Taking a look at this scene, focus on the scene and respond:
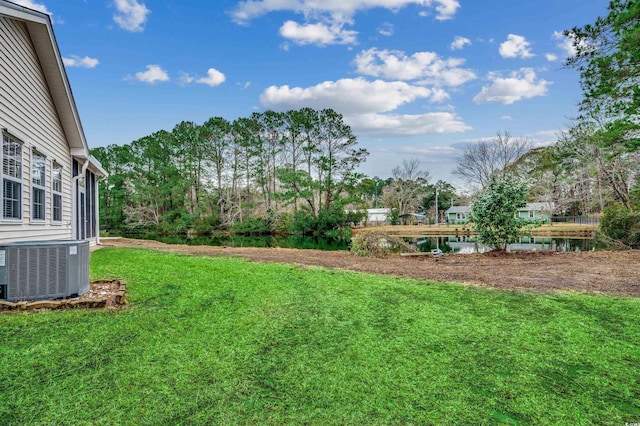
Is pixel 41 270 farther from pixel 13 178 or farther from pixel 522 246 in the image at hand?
pixel 522 246

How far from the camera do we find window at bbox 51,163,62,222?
7931 millimetres

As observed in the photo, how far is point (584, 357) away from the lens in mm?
2867

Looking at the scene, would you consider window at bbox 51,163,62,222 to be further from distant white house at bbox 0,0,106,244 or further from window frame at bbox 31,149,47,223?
window frame at bbox 31,149,47,223

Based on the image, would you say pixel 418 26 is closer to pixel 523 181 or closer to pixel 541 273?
pixel 523 181

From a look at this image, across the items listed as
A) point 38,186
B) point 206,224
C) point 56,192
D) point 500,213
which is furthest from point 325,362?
point 206,224

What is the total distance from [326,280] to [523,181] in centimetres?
750

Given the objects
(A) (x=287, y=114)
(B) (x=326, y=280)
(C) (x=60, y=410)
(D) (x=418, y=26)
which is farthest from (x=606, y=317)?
(A) (x=287, y=114)

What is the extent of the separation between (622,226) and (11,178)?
2070cm

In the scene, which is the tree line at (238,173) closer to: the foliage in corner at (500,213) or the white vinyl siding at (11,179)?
the foliage in corner at (500,213)

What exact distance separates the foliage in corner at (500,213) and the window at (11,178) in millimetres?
11135

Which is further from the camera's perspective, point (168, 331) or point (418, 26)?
point (418, 26)

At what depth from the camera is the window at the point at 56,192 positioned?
7931mm

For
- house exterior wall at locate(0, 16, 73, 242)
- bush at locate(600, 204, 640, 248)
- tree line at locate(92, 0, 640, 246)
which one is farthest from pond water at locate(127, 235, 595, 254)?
house exterior wall at locate(0, 16, 73, 242)

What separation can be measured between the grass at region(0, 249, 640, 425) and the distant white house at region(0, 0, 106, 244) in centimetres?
333
